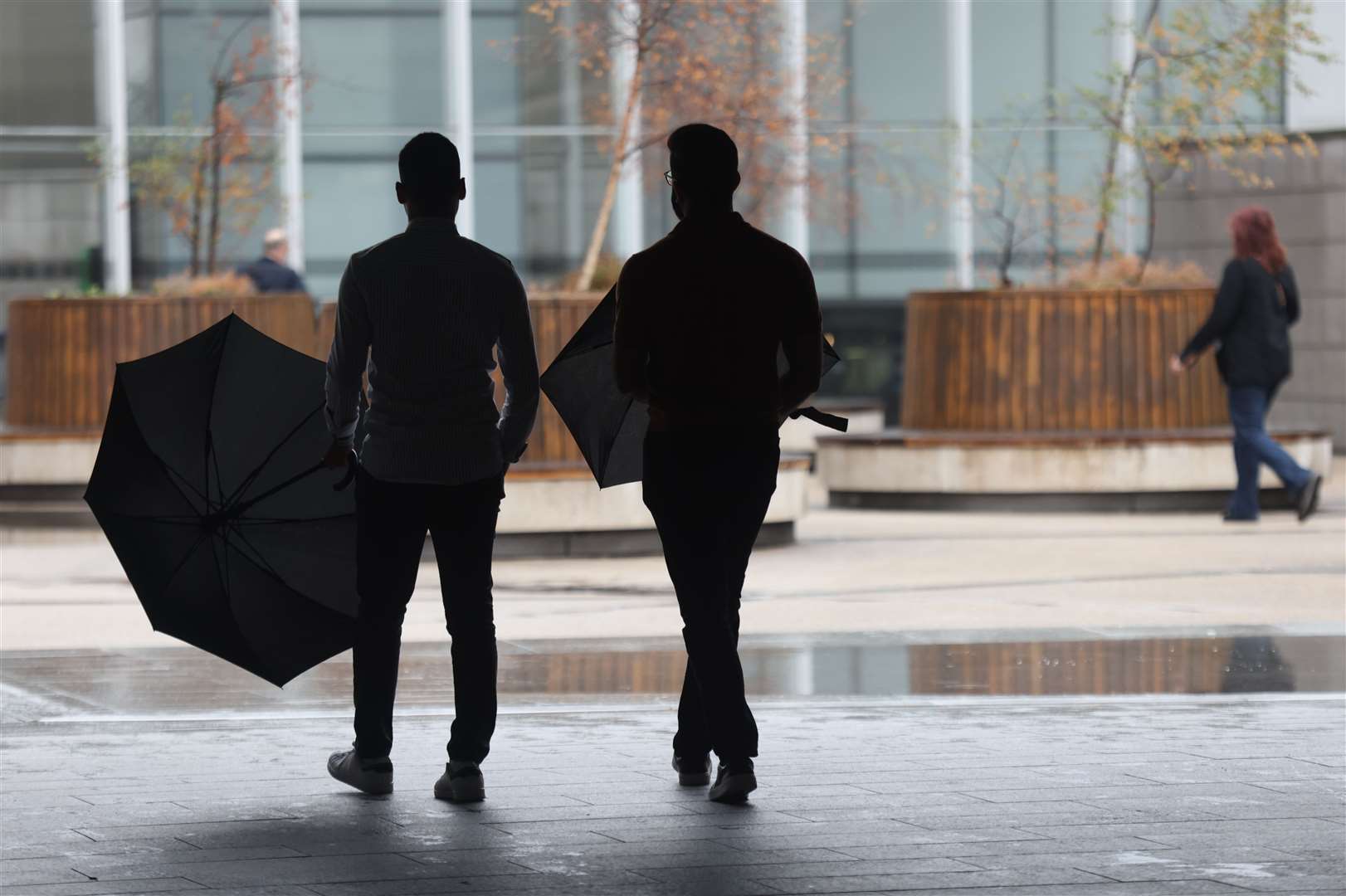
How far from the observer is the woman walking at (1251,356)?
1454 cm

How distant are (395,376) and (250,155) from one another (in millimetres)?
14880

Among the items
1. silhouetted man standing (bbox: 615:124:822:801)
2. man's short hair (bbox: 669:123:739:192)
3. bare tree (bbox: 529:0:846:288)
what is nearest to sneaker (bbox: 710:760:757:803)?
silhouetted man standing (bbox: 615:124:822:801)

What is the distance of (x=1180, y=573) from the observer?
11797 millimetres

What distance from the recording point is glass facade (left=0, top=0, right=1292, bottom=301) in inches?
929

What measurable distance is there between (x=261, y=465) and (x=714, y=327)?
1294 millimetres

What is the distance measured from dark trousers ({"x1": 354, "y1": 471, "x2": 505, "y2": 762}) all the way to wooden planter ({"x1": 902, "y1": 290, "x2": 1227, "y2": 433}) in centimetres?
1069

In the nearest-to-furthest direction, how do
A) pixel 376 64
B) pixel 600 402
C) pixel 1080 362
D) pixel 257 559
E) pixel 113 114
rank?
pixel 257 559 → pixel 600 402 → pixel 1080 362 → pixel 113 114 → pixel 376 64

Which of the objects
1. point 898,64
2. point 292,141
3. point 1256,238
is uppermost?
point 898,64

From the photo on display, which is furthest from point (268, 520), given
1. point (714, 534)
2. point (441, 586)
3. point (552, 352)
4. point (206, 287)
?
point (206, 287)

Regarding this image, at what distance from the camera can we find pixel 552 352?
1313cm

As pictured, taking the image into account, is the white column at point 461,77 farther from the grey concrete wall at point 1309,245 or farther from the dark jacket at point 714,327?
the dark jacket at point 714,327

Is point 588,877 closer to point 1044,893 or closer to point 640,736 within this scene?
point 1044,893

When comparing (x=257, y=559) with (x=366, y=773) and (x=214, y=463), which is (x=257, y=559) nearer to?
(x=214, y=463)

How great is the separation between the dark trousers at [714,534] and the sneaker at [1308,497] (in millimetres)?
9426
